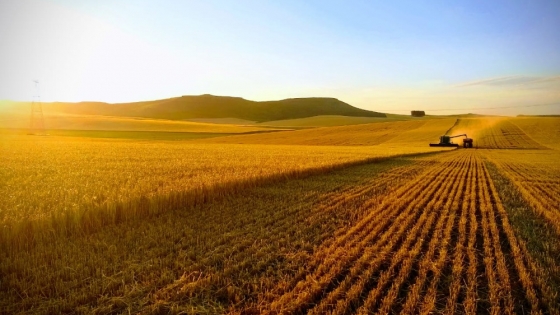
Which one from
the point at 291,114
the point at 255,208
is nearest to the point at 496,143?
the point at 255,208

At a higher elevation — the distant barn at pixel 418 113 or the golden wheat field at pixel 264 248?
the distant barn at pixel 418 113

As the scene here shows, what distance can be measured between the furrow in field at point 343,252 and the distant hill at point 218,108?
436 ft

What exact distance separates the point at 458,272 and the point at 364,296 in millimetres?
1898

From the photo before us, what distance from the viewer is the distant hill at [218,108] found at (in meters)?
136

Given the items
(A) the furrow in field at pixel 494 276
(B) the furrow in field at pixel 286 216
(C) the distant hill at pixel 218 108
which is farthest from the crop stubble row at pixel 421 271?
(C) the distant hill at pixel 218 108

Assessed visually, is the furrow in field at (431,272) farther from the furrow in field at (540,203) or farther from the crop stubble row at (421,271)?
the furrow in field at (540,203)

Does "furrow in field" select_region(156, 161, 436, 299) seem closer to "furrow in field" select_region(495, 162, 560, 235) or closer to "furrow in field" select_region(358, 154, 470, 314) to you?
"furrow in field" select_region(358, 154, 470, 314)

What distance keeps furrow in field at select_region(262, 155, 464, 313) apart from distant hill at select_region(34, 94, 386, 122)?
133 m

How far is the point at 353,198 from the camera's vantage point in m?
11.8

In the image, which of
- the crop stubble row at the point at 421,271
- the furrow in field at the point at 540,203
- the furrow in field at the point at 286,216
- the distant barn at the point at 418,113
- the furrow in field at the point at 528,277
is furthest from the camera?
the distant barn at the point at 418,113

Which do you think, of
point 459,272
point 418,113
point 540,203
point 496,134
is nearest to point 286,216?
point 459,272

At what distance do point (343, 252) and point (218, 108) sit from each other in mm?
153428

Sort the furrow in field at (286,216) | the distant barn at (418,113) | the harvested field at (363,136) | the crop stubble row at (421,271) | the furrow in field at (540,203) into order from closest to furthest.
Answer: the crop stubble row at (421,271), the furrow in field at (286,216), the furrow in field at (540,203), the harvested field at (363,136), the distant barn at (418,113)

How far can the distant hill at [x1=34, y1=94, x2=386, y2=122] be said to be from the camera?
135500 mm
